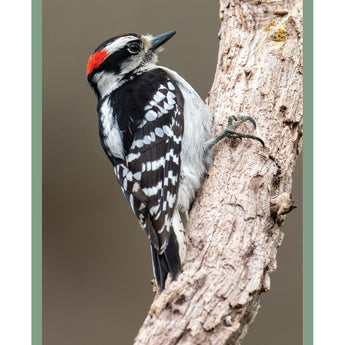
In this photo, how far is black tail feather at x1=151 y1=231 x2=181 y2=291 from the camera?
1862mm

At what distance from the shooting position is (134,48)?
8.06 ft

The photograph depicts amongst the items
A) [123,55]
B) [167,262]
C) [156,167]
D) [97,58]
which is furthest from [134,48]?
[167,262]

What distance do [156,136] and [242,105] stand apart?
1.36 feet

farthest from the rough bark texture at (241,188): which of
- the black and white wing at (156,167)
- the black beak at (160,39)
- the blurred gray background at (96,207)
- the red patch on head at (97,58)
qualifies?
the red patch on head at (97,58)

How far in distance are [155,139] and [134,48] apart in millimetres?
593

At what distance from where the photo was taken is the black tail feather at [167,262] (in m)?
1.86

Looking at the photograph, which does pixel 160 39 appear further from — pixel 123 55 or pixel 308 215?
pixel 308 215

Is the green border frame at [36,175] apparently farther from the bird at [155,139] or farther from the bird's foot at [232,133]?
the bird's foot at [232,133]

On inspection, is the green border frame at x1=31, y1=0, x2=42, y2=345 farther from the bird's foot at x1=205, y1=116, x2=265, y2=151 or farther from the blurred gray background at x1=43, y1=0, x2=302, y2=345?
the bird's foot at x1=205, y1=116, x2=265, y2=151

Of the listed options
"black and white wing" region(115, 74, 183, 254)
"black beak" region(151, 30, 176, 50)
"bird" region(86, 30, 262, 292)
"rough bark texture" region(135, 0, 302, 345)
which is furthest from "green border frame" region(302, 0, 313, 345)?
"black beak" region(151, 30, 176, 50)

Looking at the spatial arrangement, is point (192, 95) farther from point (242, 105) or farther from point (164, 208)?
point (164, 208)

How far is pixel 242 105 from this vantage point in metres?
2.17

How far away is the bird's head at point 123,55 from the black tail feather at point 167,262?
0.94 meters

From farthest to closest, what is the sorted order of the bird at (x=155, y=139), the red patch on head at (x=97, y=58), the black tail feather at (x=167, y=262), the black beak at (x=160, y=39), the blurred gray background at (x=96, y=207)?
the blurred gray background at (x=96, y=207)
the black beak at (x=160, y=39)
the red patch on head at (x=97, y=58)
the bird at (x=155, y=139)
the black tail feather at (x=167, y=262)
